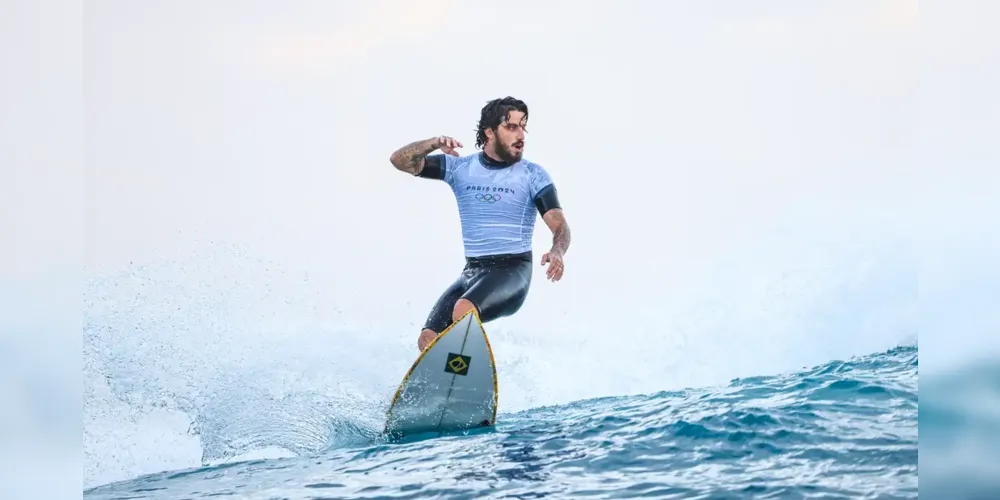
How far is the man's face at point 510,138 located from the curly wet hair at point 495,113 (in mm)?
19

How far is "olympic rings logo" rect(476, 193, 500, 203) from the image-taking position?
15.1 ft

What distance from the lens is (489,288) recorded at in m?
4.52

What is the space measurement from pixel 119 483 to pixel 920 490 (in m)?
3.30

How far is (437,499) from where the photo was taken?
13.4ft

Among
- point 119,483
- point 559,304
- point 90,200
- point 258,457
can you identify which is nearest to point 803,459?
point 559,304

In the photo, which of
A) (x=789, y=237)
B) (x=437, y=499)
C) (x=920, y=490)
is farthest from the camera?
(x=789, y=237)

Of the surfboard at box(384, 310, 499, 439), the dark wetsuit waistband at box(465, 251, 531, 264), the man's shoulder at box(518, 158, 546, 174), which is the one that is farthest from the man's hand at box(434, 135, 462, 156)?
the surfboard at box(384, 310, 499, 439)

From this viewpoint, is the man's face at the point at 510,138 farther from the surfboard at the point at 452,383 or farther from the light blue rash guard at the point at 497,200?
the surfboard at the point at 452,383

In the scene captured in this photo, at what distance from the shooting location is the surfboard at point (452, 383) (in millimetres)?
4359

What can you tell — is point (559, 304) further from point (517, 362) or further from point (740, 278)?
point (740, 278)

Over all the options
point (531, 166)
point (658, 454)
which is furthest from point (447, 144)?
point (658, 454)

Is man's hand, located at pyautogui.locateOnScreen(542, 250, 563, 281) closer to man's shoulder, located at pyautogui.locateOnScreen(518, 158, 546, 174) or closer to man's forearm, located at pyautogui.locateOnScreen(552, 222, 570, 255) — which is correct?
man's forearm, located at pyautogui.locateOnScreen(552, 222, 570, 255)

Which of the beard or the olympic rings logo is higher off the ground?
the beard

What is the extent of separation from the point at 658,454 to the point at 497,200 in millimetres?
1236
